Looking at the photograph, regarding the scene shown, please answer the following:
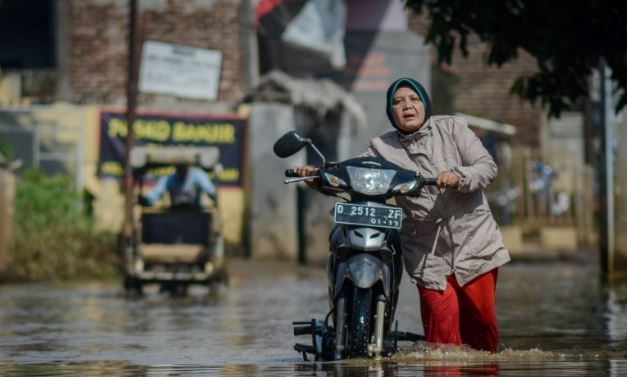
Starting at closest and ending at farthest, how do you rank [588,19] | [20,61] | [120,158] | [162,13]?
[588,19] < [120,158] < [162,13] < [20,61]

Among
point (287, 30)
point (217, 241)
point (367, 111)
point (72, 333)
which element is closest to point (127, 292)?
point (217, 241)

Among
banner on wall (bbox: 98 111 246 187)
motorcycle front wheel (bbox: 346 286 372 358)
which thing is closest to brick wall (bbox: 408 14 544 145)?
banner on wall (bbox: 98 111 246 187)

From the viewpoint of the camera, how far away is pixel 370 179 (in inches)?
381

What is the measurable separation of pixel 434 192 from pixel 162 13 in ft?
70.6

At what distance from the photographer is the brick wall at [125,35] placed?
1217 inches

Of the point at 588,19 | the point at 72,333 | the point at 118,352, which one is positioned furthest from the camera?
the point at 72,333

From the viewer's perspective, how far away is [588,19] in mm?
13188

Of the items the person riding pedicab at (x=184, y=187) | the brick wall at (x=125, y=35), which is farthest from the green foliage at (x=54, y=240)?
the brick wall at (x=125, y=35)

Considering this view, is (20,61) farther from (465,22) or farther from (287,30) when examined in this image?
(465,22)

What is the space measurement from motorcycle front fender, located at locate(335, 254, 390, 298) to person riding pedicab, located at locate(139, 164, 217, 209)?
12.1m

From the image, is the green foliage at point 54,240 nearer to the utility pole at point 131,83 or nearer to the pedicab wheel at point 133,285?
the utility pole at point 131,83

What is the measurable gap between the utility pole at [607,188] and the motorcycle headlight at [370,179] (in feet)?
38.4

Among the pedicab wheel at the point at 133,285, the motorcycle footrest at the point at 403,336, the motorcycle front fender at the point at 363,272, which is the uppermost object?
the motorcycle front fender at the point at 363,272

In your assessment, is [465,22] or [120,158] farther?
[120,158]
